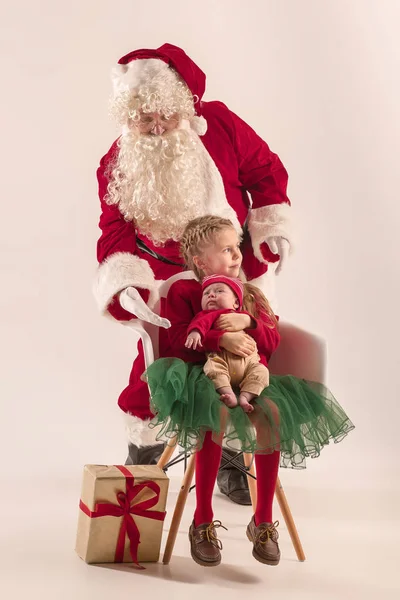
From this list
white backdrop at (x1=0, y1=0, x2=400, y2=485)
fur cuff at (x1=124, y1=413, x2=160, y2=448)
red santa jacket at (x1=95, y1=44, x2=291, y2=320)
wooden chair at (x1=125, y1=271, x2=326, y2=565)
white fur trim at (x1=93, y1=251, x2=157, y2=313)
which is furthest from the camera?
white backdrop at (x1=0, y1=0, x2=400, y2=485)

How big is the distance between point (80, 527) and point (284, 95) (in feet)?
8.67

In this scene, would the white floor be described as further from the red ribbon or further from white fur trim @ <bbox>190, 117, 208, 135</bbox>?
white fur trim @ <bbox>190, 117, 208, 135</bbox>

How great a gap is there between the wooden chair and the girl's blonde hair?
88 millimetres

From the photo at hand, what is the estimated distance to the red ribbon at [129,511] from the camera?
140 inches

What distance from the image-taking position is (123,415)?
4352mm

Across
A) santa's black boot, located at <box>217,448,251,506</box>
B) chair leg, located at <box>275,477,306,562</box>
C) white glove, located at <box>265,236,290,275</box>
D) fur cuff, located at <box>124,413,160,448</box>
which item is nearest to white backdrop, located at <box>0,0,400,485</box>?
santa's black boot, located at <box>217,448,251,506</box>

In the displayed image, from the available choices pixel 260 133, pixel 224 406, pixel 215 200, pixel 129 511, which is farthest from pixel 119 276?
pixel 260 133

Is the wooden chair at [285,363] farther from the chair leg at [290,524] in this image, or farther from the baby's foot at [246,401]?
the baby's foot at [246,401]

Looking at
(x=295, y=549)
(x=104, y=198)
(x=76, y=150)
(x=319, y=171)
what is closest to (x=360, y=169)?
(x=319, y=171)

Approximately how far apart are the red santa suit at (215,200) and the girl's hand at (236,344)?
64 centimetres

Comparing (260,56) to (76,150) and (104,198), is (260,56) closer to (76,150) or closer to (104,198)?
(76,150)

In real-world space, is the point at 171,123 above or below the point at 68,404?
above

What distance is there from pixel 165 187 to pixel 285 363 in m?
0.82

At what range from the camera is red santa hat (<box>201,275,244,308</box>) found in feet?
12.1
